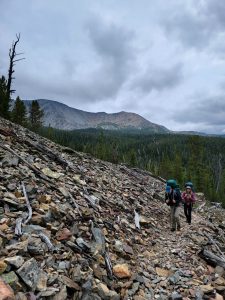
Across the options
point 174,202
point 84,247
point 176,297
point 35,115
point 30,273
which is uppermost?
point 35,115

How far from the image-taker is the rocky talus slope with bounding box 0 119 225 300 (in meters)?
5.98

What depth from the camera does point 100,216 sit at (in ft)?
35.7

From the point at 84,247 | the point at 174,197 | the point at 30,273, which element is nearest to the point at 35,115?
the point at 174,197

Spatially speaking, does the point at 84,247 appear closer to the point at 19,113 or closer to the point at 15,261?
the point at 15,261

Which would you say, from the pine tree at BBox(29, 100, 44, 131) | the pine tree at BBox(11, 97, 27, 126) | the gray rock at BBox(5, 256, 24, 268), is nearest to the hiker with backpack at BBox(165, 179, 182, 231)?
the gray rock at BBox(5, 256, 24, 268)

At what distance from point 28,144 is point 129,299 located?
38.2 feet

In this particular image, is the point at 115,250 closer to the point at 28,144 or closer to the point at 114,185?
the point at 114,185

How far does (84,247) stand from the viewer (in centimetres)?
784

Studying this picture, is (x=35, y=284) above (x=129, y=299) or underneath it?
above

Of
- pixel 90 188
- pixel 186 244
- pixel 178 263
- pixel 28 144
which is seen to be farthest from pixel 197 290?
pixel 28 144

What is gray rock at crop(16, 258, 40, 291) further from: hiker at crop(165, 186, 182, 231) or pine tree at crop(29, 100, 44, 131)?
pine tree at crop(29, 100, 44, 131)

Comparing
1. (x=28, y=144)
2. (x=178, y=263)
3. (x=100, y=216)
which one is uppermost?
(x=28, y=144)

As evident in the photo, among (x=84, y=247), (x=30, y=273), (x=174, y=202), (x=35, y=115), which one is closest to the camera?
(x=30, y=273)

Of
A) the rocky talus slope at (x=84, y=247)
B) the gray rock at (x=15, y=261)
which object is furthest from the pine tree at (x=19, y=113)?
the gray rock at (x=15, y=261)
